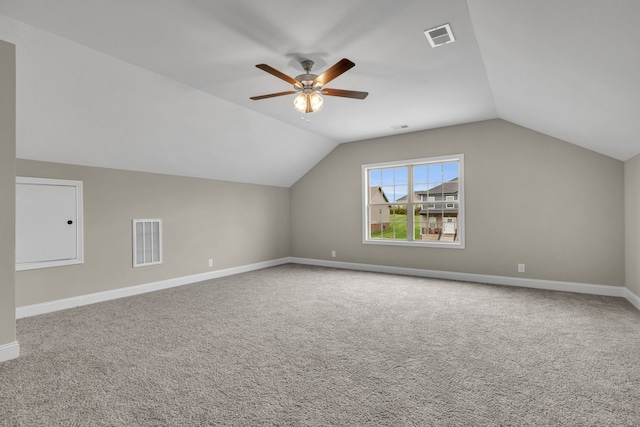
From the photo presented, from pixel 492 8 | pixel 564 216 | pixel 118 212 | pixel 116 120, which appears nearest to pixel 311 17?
pixel 492 8

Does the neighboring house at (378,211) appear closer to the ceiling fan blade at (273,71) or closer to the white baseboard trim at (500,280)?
the white baseboard trim at (500,280)

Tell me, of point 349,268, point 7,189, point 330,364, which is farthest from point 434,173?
point 7,189

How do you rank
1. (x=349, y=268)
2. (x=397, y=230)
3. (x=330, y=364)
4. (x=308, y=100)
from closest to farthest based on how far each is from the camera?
(x=330, y=364)
(x=308, y=100)
(x=397, y=230)
(x=349, y=268)

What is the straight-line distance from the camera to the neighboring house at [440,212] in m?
5.62

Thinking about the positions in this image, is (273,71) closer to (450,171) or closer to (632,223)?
(450,171)

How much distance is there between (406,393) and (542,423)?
0.74 metres

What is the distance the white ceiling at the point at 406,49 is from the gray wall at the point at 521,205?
0.46 m

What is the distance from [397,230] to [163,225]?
423 cm

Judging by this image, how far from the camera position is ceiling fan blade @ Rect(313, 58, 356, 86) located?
259cm

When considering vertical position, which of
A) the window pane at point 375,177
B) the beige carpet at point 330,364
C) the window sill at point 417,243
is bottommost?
the beige carpet at point 330,364

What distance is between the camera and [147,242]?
4.85m

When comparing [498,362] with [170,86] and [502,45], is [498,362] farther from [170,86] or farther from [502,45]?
[170,86]

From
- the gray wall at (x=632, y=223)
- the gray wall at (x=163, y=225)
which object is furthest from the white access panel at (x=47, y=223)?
the gray wall at (x=632, y=223)

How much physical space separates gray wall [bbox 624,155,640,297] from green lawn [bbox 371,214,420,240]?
2.87 m
